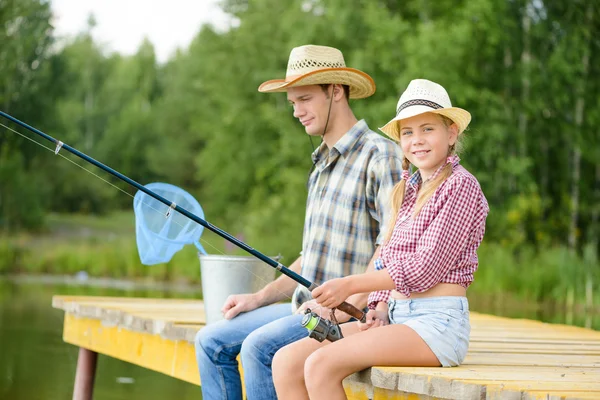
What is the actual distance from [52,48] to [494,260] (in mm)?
12878

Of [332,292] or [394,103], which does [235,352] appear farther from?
[394,103]

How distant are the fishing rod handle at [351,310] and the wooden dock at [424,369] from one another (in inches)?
5.9

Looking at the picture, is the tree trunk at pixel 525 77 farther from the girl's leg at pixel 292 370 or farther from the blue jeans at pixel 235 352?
the girl's leg at pixel 292 370

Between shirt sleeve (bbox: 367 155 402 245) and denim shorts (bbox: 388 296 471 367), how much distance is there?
34 centimetres

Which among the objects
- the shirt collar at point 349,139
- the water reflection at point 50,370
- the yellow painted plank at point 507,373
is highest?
the shirt collar at point 349,139

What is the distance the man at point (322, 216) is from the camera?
3.02 m

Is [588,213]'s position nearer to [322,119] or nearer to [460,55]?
[460,55]

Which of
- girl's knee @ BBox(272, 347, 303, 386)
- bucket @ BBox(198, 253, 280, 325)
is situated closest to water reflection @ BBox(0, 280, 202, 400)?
bucket @ BBox(198, 253, 280, 325)

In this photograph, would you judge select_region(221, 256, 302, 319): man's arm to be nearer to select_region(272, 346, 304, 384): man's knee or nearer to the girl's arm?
select_region(272, 346, 304, 384): man's knee

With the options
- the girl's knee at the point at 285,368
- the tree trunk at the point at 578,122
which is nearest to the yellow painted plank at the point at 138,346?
the girl's knee at the point at 285,368

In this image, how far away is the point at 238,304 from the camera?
3254 millimetres

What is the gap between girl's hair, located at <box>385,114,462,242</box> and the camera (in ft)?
9.02

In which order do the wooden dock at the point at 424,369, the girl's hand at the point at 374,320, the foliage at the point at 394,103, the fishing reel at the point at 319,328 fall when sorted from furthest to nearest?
the foliage at the point at 394,103 → the girl's hand at the point at 374,320 → the fishing reel at the point at 319,328 → the wooden dock at the point at 424,369

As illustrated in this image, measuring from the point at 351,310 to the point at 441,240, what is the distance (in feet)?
1.12
